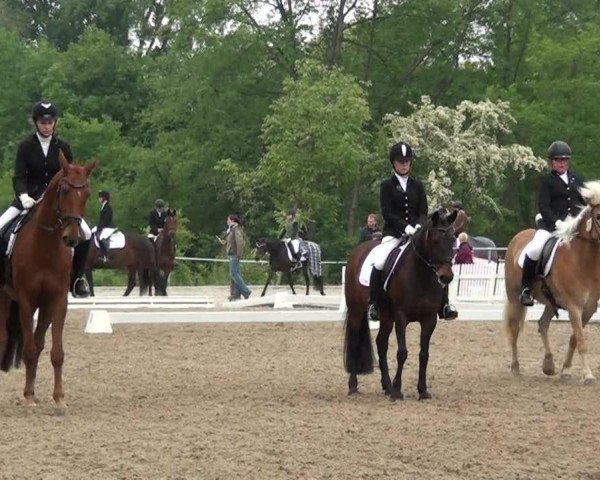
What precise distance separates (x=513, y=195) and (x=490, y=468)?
4341 centimetres

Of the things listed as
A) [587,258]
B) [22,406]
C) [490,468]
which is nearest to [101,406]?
Answer: [22,406]

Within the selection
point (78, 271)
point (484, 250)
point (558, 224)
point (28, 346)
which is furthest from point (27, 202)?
point (484, 250)

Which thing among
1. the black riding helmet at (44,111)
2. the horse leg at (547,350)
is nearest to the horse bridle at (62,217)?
the black riding helmet at (44,111)

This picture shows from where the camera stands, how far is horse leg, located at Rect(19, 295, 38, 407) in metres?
11.4

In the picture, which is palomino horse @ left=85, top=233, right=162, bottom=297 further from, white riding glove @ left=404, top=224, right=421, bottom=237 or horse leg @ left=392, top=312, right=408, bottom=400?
horse leg @ left=392, top=312, right=408, bottom=400

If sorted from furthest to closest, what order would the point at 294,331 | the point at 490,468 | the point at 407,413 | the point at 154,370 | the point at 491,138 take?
the point at 491,138 < the point at 294,331 < the point at 154,370 < the point at 407,413 < the point at 490,468

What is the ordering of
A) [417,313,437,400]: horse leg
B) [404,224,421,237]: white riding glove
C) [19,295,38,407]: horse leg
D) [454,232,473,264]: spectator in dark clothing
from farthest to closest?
[454,232,473,264]: spectator in dark clothing
[404,224,421,237]: white riding glove
[417,313,437,400]: horse leg
[19,295,38,407]: horse leg

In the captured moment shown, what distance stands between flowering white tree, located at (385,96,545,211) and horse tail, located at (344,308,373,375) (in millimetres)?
32103

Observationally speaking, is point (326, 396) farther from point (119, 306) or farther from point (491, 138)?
point (491, 138)

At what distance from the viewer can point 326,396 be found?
12.6 metres

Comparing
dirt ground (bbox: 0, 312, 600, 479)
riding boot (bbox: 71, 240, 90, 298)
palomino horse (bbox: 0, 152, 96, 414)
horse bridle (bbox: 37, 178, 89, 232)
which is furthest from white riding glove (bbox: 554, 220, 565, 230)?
horse bridle (bbox: 37, 178, 89, 232)

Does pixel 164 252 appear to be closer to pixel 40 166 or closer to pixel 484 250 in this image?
pixel 484 250

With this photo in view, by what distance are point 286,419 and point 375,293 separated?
2370mm

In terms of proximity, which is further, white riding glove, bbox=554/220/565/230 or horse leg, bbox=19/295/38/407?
white riding glove, bbox=554/220/565/230
